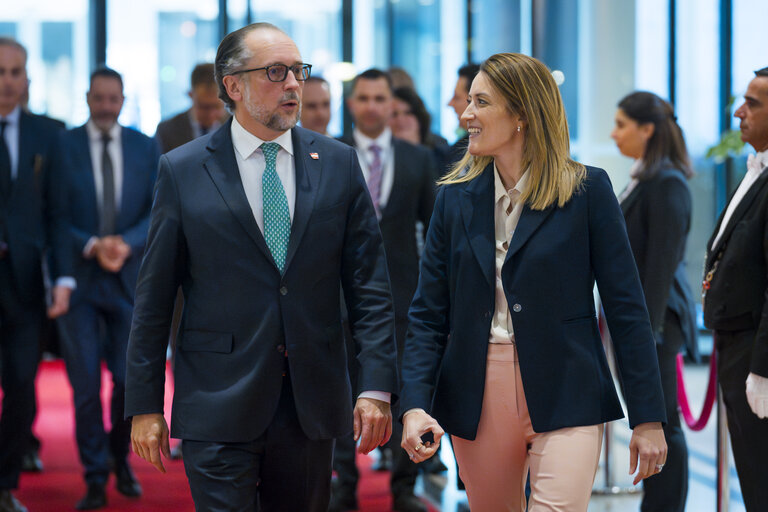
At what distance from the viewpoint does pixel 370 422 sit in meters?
Answer: 2.65

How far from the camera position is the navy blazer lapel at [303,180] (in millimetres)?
2682

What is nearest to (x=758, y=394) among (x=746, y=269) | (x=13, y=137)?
(x=746, y=269)

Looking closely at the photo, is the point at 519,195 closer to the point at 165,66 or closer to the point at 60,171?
the point at 60,171

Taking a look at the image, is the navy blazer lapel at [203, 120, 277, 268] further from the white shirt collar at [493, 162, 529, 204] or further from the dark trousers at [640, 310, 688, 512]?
the dark trousers at [640, 310, 688, 512]

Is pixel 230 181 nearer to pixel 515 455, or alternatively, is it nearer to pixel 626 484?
pixel 515 455

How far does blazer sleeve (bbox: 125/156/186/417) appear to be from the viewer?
2.65 meters

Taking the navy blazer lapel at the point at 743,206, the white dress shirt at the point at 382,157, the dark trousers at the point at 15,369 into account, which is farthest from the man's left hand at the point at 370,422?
the dark trousers at the point at 15,369

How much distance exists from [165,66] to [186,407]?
28.1 ft

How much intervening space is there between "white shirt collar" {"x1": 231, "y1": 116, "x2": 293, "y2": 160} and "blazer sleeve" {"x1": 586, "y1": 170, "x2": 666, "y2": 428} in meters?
0.83

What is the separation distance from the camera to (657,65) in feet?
32.9

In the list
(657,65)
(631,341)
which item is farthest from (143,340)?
(657,65)

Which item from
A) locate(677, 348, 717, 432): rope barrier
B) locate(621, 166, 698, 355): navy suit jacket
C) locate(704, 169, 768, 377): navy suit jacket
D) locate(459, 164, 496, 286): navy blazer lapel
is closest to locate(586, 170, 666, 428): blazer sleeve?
locate(459, 164, 496, 286): navy blazer lapel

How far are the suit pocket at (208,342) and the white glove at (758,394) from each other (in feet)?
5.32

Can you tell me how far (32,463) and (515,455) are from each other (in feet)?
13.1
